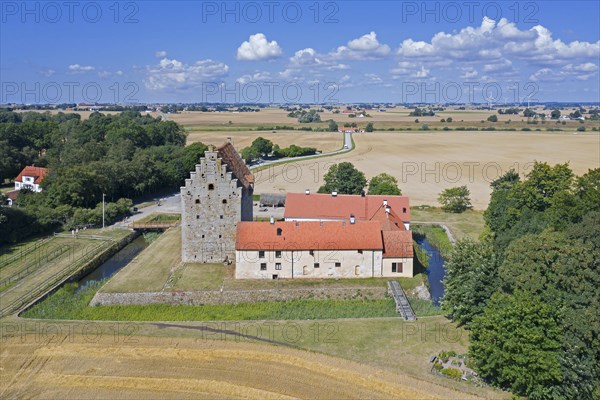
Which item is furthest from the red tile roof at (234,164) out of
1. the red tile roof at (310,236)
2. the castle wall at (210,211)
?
the red tile roof at (310,236)

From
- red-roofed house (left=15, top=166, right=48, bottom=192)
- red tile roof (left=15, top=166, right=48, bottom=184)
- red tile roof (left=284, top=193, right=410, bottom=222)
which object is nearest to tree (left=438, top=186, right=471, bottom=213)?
red tile roof (left=284, top=193, right=410, bottom=222)

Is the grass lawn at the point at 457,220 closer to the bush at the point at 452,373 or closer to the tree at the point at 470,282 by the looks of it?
the tree at the point at 470,282

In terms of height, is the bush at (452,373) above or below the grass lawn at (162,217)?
below

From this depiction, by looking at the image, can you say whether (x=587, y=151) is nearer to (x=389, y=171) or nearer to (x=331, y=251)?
(x=389, y=171)

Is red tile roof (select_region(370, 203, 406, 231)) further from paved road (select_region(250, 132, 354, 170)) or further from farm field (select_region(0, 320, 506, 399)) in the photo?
paved road (select_region(250, 132, 354, 170))

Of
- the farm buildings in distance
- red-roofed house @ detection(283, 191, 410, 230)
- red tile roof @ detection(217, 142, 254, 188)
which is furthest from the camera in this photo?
red-roofed house @ detection(283, 191, 410, 230)

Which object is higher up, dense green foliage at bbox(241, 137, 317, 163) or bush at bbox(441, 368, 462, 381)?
dense green foliage at bbox(241, 137, 317, 163)

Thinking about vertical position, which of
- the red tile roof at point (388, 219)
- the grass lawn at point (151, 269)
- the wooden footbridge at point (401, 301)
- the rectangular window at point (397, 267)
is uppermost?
the red tile roof at point (388, 219)
